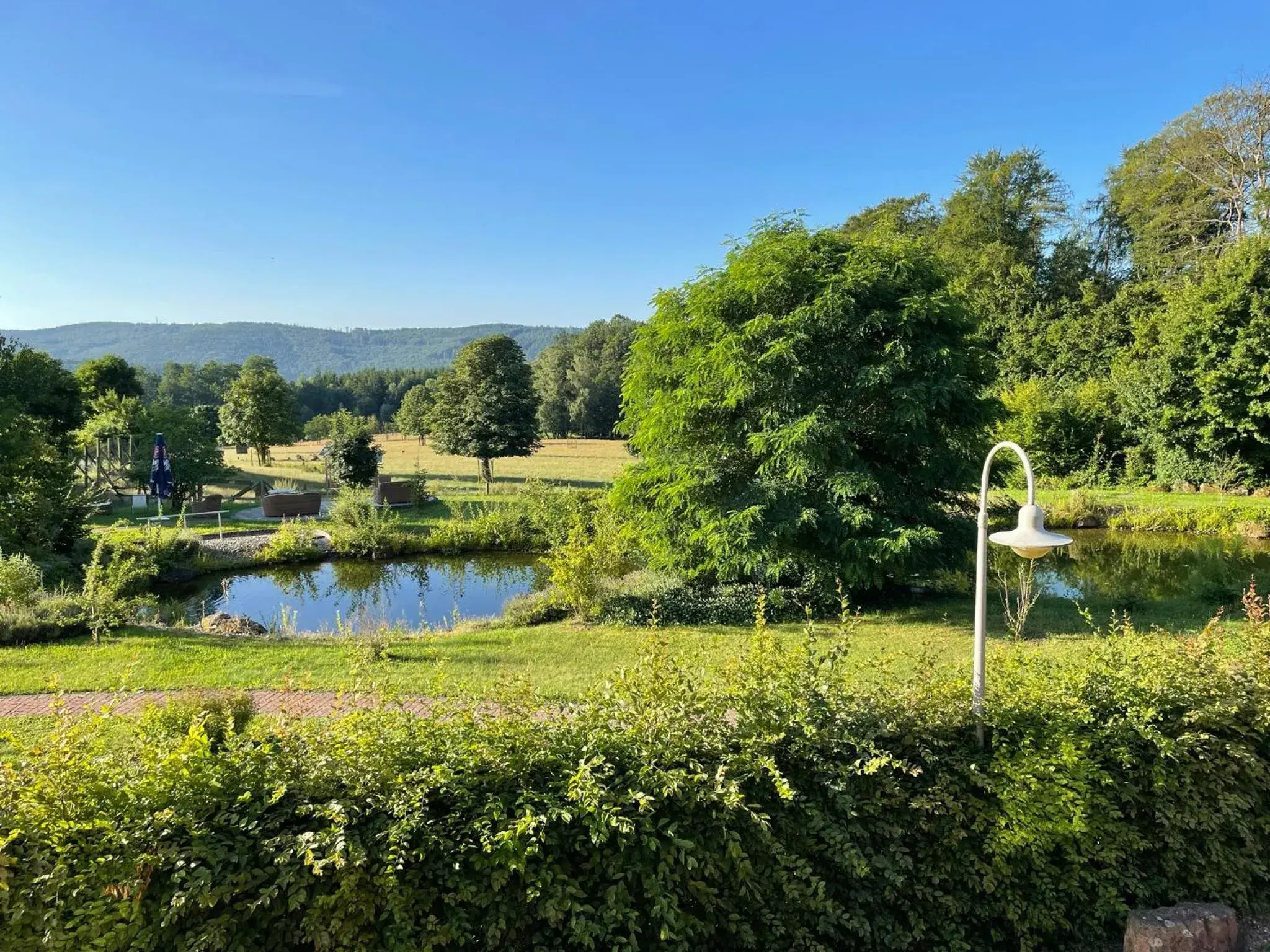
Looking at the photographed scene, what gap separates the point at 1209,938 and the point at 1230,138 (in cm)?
3805

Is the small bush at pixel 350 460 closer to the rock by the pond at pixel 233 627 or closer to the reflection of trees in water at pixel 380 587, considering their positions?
the reflection of trees in water at pixel 380 587

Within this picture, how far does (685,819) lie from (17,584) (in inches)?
465

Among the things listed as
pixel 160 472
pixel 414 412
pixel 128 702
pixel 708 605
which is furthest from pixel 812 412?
pixel 414 412

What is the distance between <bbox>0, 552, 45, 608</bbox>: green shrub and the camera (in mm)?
10359

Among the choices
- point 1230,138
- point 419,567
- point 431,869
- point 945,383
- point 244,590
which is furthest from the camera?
point 1230,138

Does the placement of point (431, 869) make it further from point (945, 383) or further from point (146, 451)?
point (146, 451)

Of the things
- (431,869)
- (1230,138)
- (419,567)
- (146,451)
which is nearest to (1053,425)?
(1230,138)

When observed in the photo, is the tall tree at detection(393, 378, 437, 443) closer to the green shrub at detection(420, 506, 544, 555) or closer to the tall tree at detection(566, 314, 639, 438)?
the tall tree at detection(566, 314, 639, 438)

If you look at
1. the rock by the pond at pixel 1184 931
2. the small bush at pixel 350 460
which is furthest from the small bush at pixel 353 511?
the rock by the pond at pixel 1184 931

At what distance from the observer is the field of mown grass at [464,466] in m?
32.7

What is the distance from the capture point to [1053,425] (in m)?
27.6

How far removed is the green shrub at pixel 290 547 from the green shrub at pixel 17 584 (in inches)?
279

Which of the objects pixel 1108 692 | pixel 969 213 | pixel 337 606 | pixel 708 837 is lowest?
pixel 337 606

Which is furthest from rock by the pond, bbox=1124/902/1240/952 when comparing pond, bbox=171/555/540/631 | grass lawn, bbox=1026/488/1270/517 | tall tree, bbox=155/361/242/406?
tall tree, bbox=155/361/242/406
